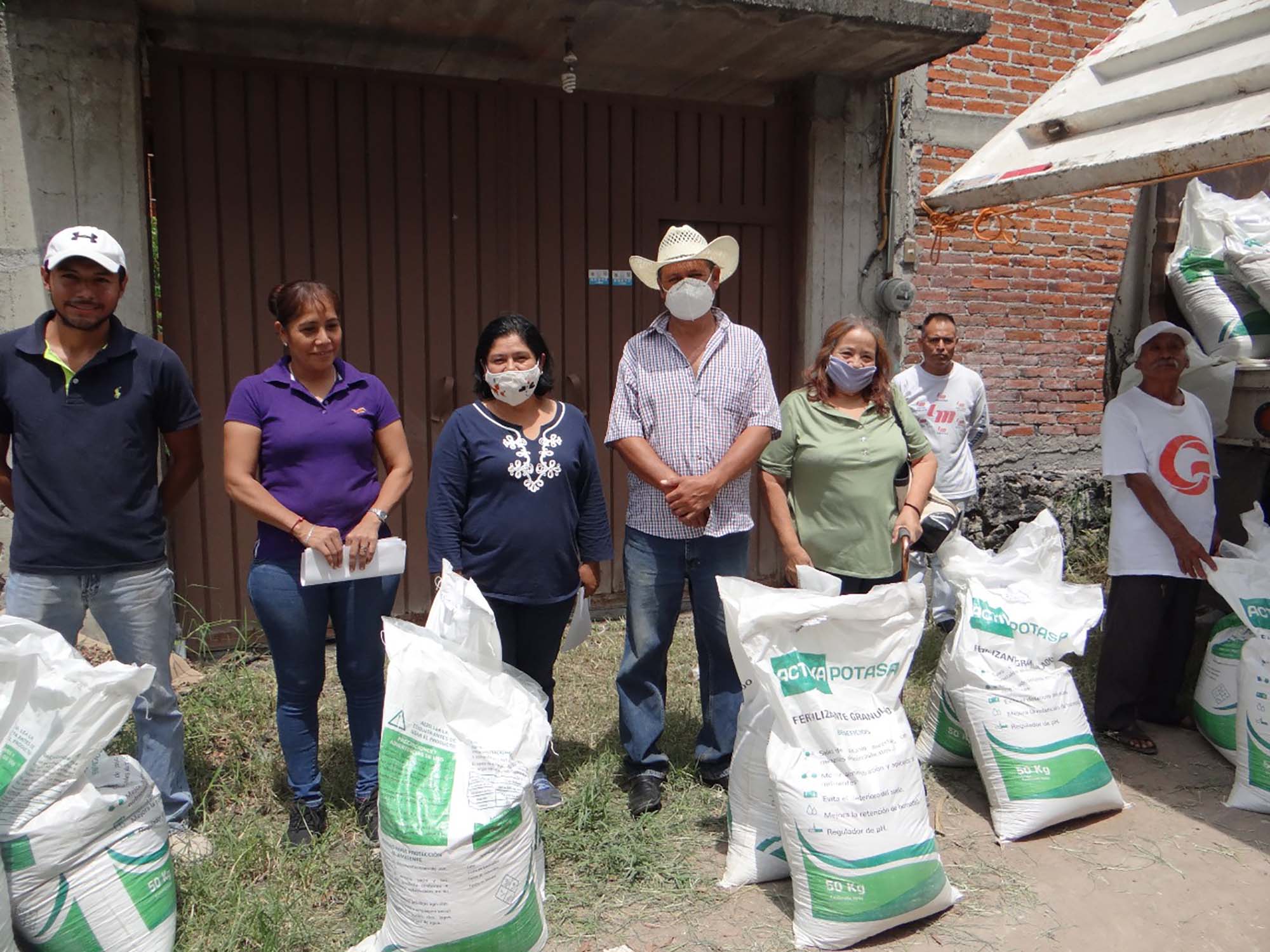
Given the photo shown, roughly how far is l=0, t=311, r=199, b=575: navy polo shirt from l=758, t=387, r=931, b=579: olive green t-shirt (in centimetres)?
200

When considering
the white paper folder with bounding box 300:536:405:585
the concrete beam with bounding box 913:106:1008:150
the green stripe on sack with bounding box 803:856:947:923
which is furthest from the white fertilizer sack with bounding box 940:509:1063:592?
the concrete beam with bounding box 913:106:1008:150

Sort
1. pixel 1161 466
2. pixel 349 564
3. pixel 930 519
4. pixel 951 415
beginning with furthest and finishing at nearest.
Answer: pixel 951 415 → pixel 1161 466 → pixel 930 519 → pixel 349 564

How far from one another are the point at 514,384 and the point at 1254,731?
270cm

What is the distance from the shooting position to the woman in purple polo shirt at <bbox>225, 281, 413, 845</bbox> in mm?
2863

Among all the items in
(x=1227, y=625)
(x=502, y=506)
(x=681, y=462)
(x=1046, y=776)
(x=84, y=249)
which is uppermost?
(x=84, y=249)

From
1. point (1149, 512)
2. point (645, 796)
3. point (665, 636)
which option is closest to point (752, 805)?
point (645, 796)

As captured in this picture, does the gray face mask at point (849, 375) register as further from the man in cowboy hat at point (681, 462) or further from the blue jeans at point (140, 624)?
the blue jeans at point (140, 624)

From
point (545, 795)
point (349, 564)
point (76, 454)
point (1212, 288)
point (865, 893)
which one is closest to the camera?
point (865, 893)

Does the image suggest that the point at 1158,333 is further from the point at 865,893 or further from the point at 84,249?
the point at 84,249

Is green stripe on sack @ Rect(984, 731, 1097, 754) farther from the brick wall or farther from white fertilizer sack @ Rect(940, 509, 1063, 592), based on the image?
the brick wall

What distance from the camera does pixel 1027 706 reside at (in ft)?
10.2

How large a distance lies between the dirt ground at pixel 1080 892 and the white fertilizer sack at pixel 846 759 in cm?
12

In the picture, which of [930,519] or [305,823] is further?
[930,519]

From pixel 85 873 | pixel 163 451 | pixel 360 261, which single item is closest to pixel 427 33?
pixel 360 261
